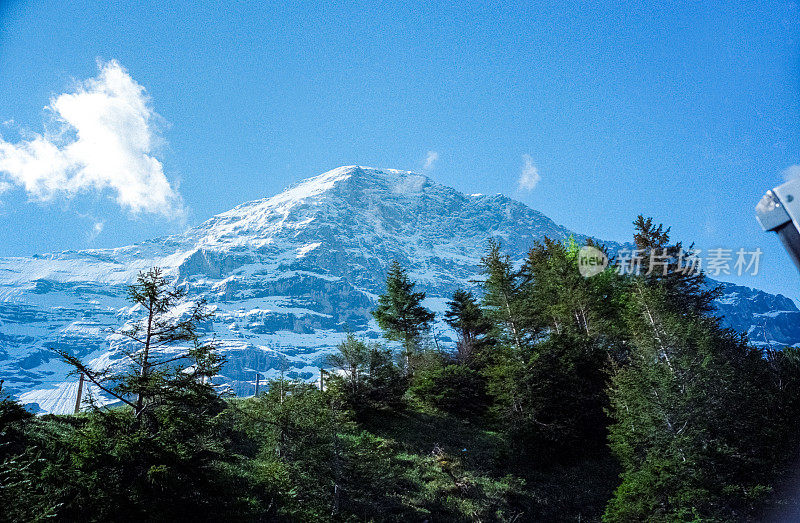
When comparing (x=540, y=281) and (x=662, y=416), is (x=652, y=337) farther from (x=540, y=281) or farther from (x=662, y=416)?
(x=540, y=281)

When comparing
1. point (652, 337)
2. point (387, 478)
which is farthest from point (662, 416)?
point (387, 478)

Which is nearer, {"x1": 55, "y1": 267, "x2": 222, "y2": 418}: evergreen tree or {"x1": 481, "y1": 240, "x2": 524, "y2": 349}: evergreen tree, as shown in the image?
{"x1": 55, "y1": 267, "x2": 222, "y2": 418}: evergreen tree

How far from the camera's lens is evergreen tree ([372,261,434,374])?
35.2m

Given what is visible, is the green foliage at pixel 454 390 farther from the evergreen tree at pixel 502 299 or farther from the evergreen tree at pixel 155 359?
the evergreen tree at pixel 155 359

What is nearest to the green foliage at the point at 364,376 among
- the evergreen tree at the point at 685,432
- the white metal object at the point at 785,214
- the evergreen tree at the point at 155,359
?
the evergreen tree at the point at 685,432

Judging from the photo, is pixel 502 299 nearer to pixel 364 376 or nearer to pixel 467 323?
pixel 467 323

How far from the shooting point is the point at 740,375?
18.8 m

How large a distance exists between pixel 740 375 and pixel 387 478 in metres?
16.7

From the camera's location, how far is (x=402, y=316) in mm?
35406

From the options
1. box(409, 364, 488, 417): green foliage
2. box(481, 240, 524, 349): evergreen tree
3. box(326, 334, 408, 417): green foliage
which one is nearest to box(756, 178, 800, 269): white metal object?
box(326, 334, 408, 417): green foliage

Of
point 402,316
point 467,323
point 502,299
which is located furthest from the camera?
point 467,323

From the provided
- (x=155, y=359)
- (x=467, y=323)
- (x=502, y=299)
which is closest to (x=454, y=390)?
(x=502, y=299)

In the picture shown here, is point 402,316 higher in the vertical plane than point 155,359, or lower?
higher

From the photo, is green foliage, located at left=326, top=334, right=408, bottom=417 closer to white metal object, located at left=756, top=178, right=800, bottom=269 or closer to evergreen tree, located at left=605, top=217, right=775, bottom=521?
evergreen tree, located at left=605, top=217, right=775, bottom=521
